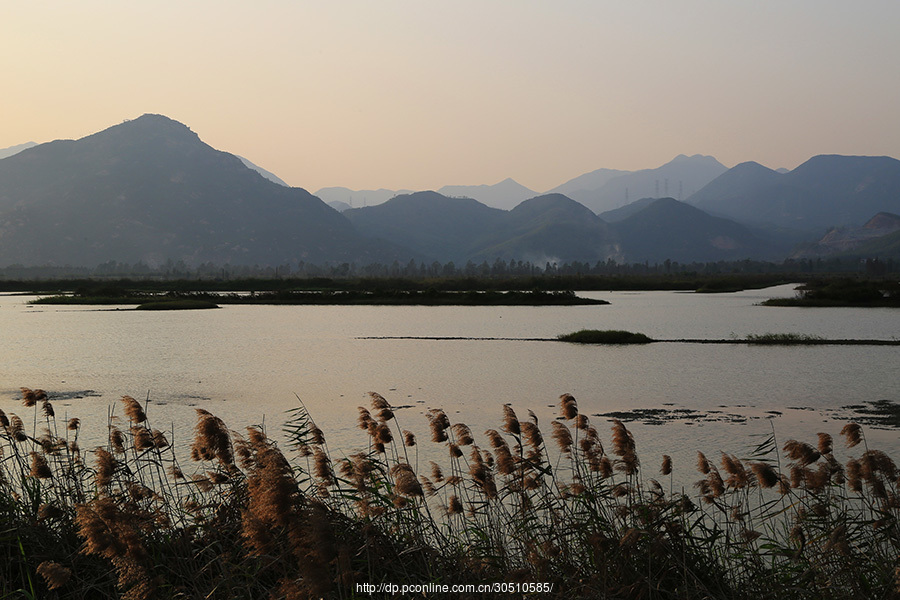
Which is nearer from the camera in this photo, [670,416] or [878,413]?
[670,416]

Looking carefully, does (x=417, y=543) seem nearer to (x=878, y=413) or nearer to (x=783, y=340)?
(x=878, y=413)

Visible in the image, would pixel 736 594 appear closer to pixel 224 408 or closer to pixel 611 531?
pixel 611 531

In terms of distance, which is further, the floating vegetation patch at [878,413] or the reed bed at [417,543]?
the floating vegetation patch at [878,413]

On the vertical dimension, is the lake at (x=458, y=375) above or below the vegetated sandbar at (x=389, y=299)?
below

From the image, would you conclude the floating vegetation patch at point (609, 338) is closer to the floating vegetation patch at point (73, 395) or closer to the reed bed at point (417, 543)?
the floating vegetation patch at point (73, 395)

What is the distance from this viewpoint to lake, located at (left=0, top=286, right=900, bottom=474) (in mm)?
21750

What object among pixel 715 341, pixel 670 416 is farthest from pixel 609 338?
pixel 670 416

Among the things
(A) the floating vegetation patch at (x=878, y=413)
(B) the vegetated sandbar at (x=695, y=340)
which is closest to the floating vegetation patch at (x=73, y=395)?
(A) the floating vegetation patch at (x=878, y=413)

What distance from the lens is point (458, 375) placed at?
3384cm

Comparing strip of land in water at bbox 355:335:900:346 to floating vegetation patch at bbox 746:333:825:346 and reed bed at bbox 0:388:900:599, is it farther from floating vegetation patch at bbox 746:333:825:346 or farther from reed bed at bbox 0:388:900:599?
reed bed at bbox 0:388:900:599

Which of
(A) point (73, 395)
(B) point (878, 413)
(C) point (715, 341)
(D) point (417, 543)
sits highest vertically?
(D) point (417, 543)

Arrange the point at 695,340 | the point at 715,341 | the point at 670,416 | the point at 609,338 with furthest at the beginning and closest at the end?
the point at 695,340, the point at 609,338, the point at 715,341, the point at 670,416

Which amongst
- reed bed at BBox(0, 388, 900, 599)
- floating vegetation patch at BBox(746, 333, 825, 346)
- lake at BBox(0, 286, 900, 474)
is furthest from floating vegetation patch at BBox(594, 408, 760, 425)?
floating vegetation patch at BBox(746, 333, 825, 346)

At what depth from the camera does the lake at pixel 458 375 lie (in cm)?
2175
